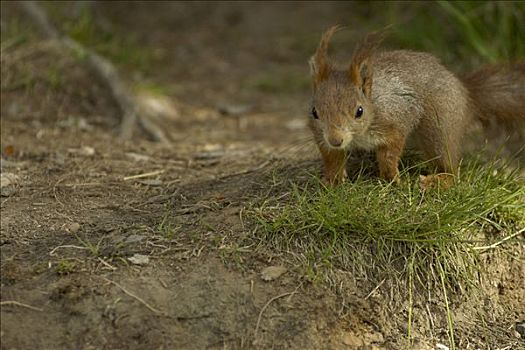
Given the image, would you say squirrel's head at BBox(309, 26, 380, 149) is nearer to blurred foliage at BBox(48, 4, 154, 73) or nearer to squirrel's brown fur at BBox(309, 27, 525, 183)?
squirrel's brown fur at BBox(309, 27, 525, 183)

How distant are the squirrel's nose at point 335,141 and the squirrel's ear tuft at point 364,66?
32 cm

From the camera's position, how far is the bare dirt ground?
3053mm

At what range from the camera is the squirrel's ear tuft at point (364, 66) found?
12.1 feet

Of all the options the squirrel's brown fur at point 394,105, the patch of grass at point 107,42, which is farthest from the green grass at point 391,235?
the patch of grass at point 107,42

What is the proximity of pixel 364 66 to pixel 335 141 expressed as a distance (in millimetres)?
440

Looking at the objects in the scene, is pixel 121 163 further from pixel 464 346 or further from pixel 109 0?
pixel 109 0

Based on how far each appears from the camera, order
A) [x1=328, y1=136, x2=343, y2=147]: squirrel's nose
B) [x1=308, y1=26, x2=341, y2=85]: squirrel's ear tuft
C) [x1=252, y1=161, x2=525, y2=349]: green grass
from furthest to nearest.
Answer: [x1=308, y1=26, x2=341, y2=85]: squirrel's ear tuft < [x1=328, y1=136, x2=343, y2=147]: squirrel's nose < [x1=252, y1=161, x2=525, y2=349]: green grass

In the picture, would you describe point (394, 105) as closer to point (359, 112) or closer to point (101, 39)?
point (359, 112)

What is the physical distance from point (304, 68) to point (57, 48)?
2328 mm

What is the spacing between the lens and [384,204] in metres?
3.58

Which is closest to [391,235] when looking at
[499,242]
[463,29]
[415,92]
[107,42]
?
[499,242]

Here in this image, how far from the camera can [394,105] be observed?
381 centimetres

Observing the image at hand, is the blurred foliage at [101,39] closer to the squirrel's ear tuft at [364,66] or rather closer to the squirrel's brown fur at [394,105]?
the squirrel's brown fur at [394,105]

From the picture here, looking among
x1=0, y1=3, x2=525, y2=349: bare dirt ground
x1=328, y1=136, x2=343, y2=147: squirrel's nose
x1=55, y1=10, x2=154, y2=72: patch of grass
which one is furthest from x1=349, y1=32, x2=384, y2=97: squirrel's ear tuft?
x1=55, y1=10, x2=154, y2=72: patch of grass
